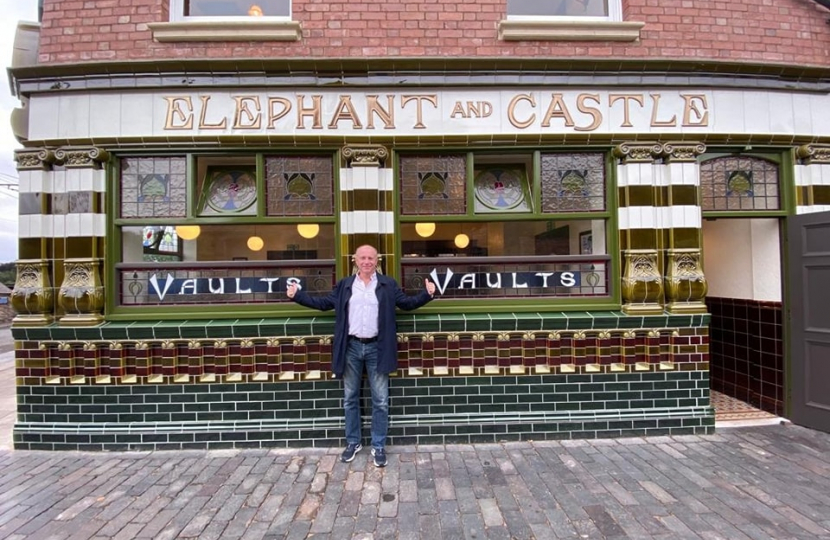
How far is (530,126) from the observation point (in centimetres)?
432

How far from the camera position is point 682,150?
4316 mm

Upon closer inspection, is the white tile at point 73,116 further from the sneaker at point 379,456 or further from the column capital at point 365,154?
the sneaker at point 379,456

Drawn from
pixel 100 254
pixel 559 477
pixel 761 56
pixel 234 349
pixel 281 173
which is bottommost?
pixel 559 477

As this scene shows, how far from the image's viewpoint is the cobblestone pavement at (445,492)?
2.79 meters

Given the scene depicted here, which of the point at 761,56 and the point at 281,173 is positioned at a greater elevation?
the point at 761,56

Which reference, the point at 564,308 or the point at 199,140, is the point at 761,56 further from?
the point at 199,140

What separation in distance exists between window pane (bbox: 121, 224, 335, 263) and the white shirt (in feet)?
2.51

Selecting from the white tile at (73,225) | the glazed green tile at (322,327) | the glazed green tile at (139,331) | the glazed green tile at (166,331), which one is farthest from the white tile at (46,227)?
the glazed green tile at (322,327)

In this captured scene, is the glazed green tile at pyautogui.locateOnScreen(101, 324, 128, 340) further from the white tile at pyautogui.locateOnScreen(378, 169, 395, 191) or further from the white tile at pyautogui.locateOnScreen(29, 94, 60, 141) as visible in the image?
the white tile at pyautogui.locateOnScreen(378, 169, 395, 191)

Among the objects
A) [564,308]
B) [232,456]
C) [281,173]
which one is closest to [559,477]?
[564,308]

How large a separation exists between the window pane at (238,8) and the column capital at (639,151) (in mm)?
4239

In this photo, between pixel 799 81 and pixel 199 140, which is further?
pixel 799 81

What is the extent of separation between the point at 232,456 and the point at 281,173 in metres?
3.02

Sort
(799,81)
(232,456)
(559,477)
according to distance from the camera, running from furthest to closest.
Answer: (799,81) < (232,456) < (559,477)
